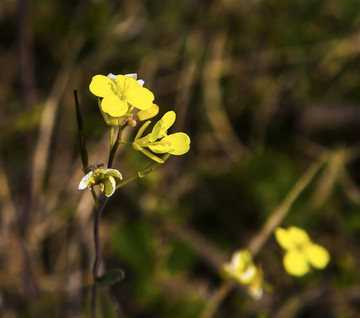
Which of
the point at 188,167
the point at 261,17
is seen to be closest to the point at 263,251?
the point at 188,167

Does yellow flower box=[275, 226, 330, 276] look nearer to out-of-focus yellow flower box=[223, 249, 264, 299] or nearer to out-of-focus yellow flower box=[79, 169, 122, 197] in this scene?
out-of-focus yellow flower box=[223, 249, 264, 299]

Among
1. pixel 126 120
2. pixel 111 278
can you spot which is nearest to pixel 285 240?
pixel 111 278

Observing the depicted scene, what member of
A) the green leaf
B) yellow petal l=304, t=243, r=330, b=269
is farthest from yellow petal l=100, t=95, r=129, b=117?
yellow petal l=304, t=243, r=330, b=269

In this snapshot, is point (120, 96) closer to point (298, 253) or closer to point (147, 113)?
point (147, 113)

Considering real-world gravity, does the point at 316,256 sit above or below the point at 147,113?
below

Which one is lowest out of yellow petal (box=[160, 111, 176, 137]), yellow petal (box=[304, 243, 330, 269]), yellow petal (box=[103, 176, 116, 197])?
yellow petal (box=[103, 176, 116, 197])

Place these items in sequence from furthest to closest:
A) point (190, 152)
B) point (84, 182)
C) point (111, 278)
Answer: point (190, 152) → point (111, 278) → point (84, 182)
